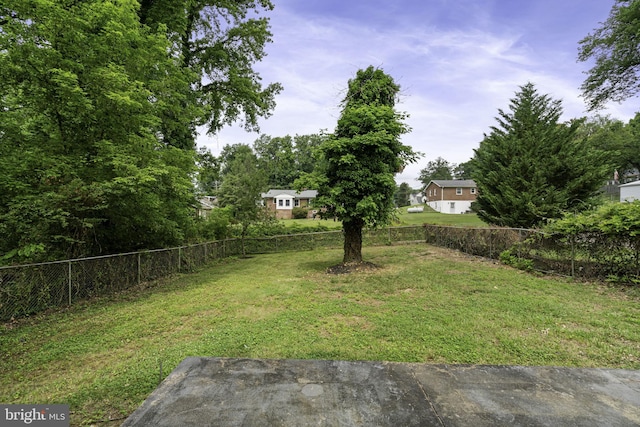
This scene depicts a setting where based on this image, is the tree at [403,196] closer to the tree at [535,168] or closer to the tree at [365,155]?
the tree at [535,168]

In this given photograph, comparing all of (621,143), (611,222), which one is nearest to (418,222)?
(611,222)

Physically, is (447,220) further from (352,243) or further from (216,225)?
(216,225)

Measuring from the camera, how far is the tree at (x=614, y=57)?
14.0 m

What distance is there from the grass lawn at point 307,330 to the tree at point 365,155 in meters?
2.41

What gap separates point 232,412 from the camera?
5.56 ft

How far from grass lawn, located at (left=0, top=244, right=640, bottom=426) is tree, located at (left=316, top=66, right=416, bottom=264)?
2407 millimetres

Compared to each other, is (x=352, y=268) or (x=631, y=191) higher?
(x=631, y=191)

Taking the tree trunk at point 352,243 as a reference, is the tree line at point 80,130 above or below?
above

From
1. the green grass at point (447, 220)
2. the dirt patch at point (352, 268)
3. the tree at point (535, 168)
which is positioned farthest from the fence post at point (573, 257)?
the green grass at point (447, 220)

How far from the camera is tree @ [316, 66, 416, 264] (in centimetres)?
873

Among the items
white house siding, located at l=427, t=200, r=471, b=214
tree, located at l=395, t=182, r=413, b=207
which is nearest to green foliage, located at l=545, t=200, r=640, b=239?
white house siding, located at l=427, t=200, r=471, b=214

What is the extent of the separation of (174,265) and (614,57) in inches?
936

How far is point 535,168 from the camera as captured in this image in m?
13.3

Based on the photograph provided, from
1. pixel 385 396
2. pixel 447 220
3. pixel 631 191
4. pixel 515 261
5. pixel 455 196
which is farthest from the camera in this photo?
pixel 455 196
